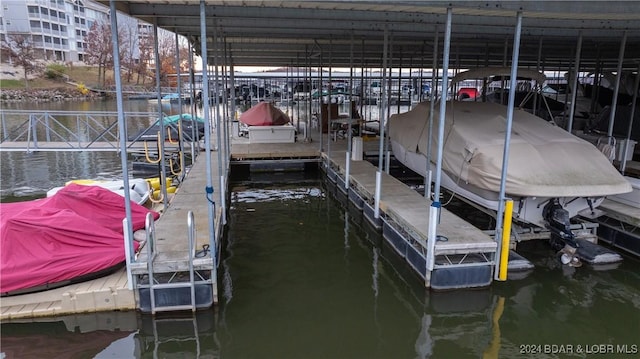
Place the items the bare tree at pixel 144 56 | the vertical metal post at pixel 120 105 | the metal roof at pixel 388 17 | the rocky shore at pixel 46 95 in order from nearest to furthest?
the vertical metal post at pixel 120 105 → the metal roof at pixel 388 17 → the rocky shore at pixel 46 95 → the bare tree at pixel 144 56

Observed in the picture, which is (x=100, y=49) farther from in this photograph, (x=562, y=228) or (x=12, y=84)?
(x=562, y=228)

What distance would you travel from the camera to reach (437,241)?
6.28 metres

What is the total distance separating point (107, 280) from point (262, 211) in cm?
467

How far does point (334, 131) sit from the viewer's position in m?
17.5

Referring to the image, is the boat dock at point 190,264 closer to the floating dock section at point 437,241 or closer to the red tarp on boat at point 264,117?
the floating dock section at point 437,241

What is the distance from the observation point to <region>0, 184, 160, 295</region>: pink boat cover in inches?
217

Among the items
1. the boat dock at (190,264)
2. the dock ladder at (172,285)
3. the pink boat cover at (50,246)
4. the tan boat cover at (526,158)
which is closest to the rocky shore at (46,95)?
the pink boat cover at (50,246)

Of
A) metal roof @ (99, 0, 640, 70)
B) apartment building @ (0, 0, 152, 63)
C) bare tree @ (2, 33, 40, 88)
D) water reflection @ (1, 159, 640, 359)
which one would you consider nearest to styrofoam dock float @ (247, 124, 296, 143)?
metal roof @ (99, 0, 640, 70)

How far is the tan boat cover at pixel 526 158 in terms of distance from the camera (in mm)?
6688

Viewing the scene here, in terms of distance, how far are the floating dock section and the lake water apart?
7.9 inches

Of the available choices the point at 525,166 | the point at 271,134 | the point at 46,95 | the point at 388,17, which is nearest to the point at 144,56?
the point at 46,95

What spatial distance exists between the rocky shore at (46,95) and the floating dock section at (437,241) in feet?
158

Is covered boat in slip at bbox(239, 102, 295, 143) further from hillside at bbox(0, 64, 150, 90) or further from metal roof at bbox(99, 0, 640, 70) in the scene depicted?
hillside at bbox(0, 64, 150, 90)

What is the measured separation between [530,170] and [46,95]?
5376 cm
